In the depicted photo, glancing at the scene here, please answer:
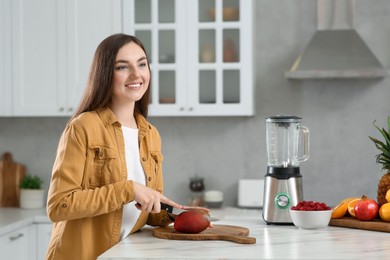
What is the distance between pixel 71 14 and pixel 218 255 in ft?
9.27

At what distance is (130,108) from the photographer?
2.76 metres

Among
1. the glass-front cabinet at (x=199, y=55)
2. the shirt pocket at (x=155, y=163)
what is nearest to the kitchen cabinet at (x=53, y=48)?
the glass-front cabinet at (x=199, y=55)

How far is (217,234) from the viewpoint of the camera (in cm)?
254

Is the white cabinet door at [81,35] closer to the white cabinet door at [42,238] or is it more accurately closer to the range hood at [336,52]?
the white cabinet door at [42,238]

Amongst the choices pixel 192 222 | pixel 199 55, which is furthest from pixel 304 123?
pixel 192 222

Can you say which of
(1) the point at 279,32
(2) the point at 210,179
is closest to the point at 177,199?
(2) the point at 210,179

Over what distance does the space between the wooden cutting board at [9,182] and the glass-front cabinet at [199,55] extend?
1.09 m

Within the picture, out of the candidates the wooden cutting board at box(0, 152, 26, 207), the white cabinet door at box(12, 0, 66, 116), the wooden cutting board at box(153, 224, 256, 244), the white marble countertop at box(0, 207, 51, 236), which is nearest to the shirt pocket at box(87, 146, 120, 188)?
the wooden cutting board at box(153, 224, 256, 244)

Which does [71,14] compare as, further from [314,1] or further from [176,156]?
[314,1]

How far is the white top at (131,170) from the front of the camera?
2.69 m

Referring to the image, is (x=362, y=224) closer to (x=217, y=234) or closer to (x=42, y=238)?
(x=217, y=234)

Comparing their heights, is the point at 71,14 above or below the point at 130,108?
above

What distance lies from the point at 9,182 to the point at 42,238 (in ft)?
2.15

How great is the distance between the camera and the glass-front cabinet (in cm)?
469
